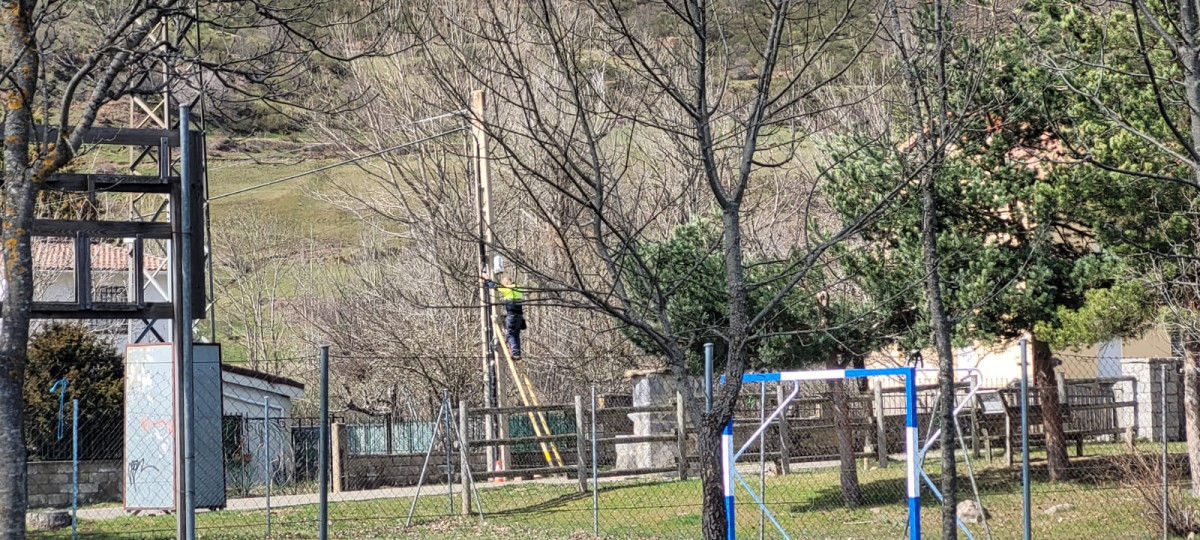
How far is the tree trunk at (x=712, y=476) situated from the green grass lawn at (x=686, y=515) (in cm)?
687

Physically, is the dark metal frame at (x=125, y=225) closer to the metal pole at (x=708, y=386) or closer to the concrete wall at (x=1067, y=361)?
the metal pole at (x=708, y=386)

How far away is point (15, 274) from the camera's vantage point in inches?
311

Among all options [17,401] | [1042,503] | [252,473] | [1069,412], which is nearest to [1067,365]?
[1069,412]

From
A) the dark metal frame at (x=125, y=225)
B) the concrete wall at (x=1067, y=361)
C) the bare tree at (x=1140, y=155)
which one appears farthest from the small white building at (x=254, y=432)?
the concrete wall at (x=1067, y=361)

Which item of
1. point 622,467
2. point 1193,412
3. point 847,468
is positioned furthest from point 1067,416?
point 622,467

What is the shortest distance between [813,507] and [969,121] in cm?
994

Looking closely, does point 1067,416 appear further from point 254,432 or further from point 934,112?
point 254,432

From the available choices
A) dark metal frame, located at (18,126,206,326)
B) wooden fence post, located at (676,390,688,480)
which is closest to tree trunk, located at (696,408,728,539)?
dark metal frame, located at (18,126,206,326)

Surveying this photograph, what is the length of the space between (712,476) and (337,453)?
47.8 feet

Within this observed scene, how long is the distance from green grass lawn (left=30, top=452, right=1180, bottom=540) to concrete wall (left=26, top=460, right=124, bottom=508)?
353 centimetres

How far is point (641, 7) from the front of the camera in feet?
21.3

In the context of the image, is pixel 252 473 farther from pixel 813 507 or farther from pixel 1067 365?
pixel 1067 365

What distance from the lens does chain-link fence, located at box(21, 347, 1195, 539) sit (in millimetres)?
12930

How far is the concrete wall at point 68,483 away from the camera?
1888 cm
